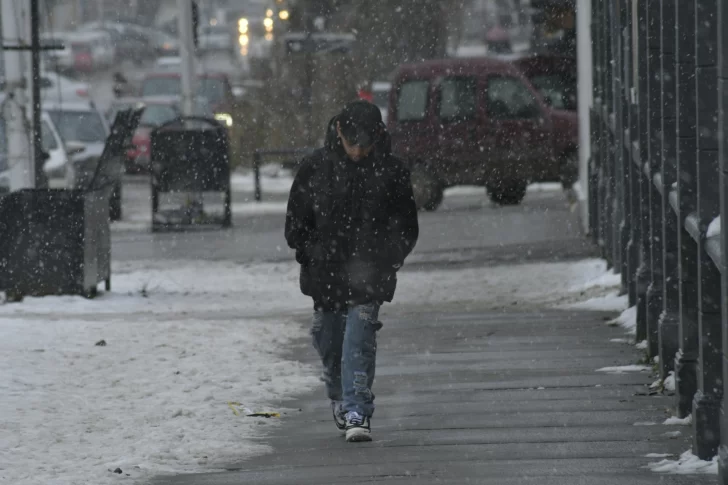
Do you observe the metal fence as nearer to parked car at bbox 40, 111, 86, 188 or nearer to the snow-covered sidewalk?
the snow-covered sidewalk

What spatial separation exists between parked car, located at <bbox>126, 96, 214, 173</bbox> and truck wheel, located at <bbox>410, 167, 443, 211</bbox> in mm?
10918

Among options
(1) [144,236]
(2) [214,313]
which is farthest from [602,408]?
(1) [144,236]

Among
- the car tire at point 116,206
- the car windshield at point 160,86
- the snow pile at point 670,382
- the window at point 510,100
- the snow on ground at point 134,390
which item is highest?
the window at point 510,100

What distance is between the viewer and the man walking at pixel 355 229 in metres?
7.27

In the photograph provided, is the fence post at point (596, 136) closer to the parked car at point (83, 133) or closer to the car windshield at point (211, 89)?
the parked car at point (83, 133)

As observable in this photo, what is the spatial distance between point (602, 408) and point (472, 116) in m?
14.7

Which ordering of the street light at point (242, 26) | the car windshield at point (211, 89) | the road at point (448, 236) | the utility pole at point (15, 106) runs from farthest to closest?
the car windshield at point (211, 89) < the street light at point (242, 26) < the road at point (448, 236) < the utility pole at point (15, 106)

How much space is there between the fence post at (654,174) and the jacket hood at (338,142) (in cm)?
145

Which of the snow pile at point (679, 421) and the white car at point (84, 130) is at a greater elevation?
the snow pile at point (679, 421)

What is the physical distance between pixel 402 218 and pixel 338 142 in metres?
0.43

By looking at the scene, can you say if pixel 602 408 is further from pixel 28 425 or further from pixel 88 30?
pixel 88 30

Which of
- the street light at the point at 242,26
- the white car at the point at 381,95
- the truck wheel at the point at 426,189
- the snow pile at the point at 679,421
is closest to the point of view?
the snow pile at the point at 679,421

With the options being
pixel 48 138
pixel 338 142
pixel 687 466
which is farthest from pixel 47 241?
pixel 48 138

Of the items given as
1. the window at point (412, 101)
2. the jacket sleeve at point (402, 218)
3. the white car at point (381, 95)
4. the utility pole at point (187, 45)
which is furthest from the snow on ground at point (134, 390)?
the white car at point (381, 95)
